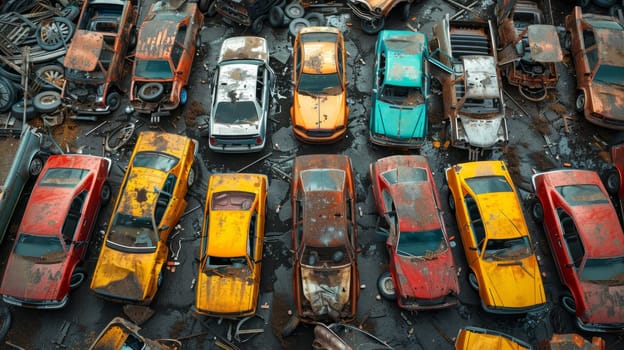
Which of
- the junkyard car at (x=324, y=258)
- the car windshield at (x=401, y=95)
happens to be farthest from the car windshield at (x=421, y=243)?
the car windshield at (x=401, y=95)

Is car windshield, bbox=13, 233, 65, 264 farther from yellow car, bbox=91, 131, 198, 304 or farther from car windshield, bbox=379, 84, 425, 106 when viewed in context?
car windshield, bbox=379, 84, 425, 106

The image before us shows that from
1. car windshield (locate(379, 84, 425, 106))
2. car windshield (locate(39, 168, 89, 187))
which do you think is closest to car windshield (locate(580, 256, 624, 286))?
car windshield (locate(379, 84, 425, 106))

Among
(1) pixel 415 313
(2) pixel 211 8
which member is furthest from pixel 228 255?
(2) pixel 211 8

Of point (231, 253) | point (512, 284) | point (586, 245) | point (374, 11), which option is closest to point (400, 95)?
point (374, 11)

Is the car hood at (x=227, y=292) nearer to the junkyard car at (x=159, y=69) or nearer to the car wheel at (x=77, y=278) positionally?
the car wheel at (x=77, y=278)

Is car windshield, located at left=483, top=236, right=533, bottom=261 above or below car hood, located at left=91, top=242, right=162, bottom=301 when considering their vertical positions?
above

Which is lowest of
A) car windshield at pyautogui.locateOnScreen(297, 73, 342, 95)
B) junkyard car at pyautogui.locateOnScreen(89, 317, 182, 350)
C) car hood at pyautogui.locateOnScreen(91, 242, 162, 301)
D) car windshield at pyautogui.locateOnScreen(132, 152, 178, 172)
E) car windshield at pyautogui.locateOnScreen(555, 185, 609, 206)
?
junkyard car at pyautogui.locateOnScreen(89, 317, 182, 350)
